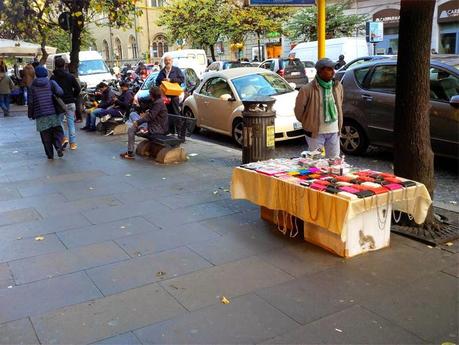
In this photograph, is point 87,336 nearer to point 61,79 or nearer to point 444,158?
point 444,158

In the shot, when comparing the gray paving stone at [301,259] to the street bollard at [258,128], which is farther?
the street bollard at [258,128]

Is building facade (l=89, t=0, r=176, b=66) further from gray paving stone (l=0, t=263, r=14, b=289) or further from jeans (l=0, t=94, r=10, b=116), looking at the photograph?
gray paving stone (l=0, t=263, r=14, b=289)

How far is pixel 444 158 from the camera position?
8.08m

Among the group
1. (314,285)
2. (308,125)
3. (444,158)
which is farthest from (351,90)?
(314,285)

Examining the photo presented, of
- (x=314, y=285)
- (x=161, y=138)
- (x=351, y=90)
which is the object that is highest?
(x=351, y=90)

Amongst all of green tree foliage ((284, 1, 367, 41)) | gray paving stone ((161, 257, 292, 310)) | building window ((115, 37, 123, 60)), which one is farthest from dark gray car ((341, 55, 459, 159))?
building window ((115, 37, 123, 60))

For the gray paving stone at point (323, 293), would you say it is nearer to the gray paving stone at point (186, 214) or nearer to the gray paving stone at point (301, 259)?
the gray paving stone at point (301, 259)

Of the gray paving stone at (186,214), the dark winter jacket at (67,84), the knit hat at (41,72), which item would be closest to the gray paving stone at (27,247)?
the gray paving stone at (186,214)

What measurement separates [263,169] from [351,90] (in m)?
4.24

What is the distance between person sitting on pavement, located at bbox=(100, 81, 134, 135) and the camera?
12.1 metres

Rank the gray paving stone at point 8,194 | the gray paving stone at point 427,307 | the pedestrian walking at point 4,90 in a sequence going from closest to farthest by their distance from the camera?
the gray paving stone at point 427,307 < the gray paving stone at point 8,194 < the pedestrian walking at point 4,90

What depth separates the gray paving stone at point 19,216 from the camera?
5832 millimetres

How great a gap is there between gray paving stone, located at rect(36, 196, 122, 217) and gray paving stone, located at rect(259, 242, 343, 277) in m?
2.50

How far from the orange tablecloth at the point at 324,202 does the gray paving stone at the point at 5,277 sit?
242 centimetres
